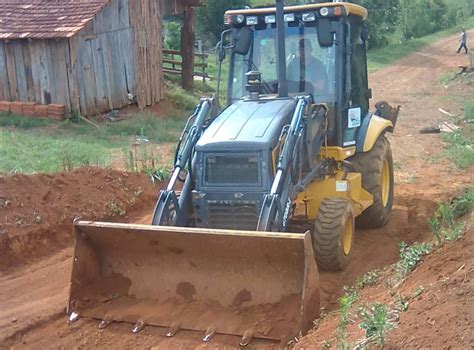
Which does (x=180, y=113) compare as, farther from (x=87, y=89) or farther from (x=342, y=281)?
(x=342, y=281)

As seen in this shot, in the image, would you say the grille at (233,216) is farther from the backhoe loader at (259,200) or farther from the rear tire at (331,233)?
the rear tire at (331,233)

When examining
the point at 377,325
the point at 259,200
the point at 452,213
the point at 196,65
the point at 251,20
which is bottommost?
the point at 452,213

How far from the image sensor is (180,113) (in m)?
21.7

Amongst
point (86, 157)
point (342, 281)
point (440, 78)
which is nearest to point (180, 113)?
point (86, 157)

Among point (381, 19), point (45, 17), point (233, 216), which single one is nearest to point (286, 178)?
point (233, 216)

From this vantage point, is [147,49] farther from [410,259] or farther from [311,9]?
[410,259]

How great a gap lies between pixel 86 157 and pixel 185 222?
674cm

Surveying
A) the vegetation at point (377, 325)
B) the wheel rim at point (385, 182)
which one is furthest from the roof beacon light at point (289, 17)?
the vegetation at point (377, 325)

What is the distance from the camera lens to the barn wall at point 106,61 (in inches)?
755

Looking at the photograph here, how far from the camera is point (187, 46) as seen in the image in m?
23.9

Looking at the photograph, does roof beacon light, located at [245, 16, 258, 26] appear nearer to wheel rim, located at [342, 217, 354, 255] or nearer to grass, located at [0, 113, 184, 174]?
wheel rim, located at [342, 217, 354, 255]

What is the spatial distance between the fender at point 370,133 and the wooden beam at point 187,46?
14.7 metres

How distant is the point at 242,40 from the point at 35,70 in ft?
38.2

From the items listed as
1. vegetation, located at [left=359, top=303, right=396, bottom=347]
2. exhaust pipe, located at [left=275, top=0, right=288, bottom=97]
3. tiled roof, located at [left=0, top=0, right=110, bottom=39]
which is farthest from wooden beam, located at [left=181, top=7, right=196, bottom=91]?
vegetation, located at [left=359, top=303, right=396, bottom=347]
